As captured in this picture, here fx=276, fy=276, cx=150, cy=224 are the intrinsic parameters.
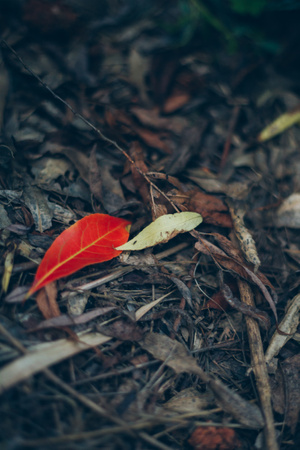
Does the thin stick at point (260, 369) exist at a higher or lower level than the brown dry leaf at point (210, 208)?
lower

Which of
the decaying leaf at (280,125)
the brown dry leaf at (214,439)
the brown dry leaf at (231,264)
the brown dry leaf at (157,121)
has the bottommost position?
the brown dry leaf at (214,439)

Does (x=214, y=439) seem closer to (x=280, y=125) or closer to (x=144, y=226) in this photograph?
(x=144, y=226)

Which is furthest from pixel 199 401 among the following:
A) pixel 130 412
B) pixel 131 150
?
pixel 131 150

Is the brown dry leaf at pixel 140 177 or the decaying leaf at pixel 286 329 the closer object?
the decaying leaf at pixel 286 329

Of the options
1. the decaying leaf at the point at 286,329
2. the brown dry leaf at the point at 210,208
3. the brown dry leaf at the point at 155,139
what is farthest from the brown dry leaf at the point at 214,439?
the brown dry leaf at the point at 155,139

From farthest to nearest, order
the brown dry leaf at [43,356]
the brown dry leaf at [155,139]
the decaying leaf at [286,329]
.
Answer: the brown dry leaf at [155,139] < the decaying leaf at [286,329] < the brown dry leaf at [43,356]

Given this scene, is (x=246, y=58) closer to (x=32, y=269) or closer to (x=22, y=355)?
(x=32, y=269)

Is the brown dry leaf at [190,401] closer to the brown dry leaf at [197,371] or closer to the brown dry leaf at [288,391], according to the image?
the brown dry leaf at [197,371]

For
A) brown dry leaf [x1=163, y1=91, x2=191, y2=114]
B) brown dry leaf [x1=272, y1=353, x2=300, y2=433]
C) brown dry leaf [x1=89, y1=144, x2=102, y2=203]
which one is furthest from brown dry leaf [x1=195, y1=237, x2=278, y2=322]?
brown dry leaf [x1=163, y1=91, x2=191, y2=114]
